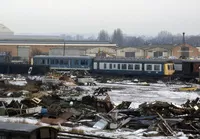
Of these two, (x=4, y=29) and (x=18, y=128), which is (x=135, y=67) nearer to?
(x=18, y=128)

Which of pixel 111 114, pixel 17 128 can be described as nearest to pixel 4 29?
pixel 111 114

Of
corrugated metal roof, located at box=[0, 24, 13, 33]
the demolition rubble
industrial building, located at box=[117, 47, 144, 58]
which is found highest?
corrugated metal roof, located at box=[0, 24, 13, 33]

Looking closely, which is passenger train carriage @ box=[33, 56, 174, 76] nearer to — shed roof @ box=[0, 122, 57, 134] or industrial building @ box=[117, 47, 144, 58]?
industrial building @ box=[117, 47, 144, 58]

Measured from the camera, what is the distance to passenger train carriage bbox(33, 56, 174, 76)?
40.0 metres

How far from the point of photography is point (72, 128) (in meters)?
14.9

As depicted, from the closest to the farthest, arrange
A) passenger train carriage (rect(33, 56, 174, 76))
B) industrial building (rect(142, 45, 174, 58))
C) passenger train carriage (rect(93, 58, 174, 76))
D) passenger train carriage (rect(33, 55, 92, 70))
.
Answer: passenger train carriage (rect(93, 58, 174, 76)) → passenger train carriage (rect(33, 56, 174, 76)) → passenger train carriage (rect(33, 55, 92, 70)) → industrial building (rect(142, 45, 174, 58))

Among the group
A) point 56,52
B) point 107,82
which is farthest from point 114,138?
point 56,52

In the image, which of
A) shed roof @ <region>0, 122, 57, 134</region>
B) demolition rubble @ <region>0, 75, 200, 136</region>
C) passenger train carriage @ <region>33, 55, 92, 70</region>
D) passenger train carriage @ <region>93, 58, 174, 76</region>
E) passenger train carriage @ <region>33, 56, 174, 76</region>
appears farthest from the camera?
passenger train carriage @ <region>33, 55, 92, 70</region>

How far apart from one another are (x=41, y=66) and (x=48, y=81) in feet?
37.7

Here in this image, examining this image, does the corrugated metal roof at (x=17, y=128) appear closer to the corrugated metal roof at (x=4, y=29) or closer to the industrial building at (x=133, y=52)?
the industrial building at (x=133, y=52)

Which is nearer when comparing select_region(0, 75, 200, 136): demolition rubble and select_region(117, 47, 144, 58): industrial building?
select_region(0, 75, 200, 136): demolition rubble

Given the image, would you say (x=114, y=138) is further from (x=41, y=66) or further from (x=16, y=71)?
(x=16, y=71)

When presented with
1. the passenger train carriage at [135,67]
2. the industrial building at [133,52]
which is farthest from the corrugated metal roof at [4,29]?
the passenger train carriage at [135,67]

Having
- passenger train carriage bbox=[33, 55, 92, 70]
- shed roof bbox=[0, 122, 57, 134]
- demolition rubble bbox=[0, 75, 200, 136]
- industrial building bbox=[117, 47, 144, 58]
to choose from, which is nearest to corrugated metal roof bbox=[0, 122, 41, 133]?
shed roof bbox=[0, 122, 57, 134]
